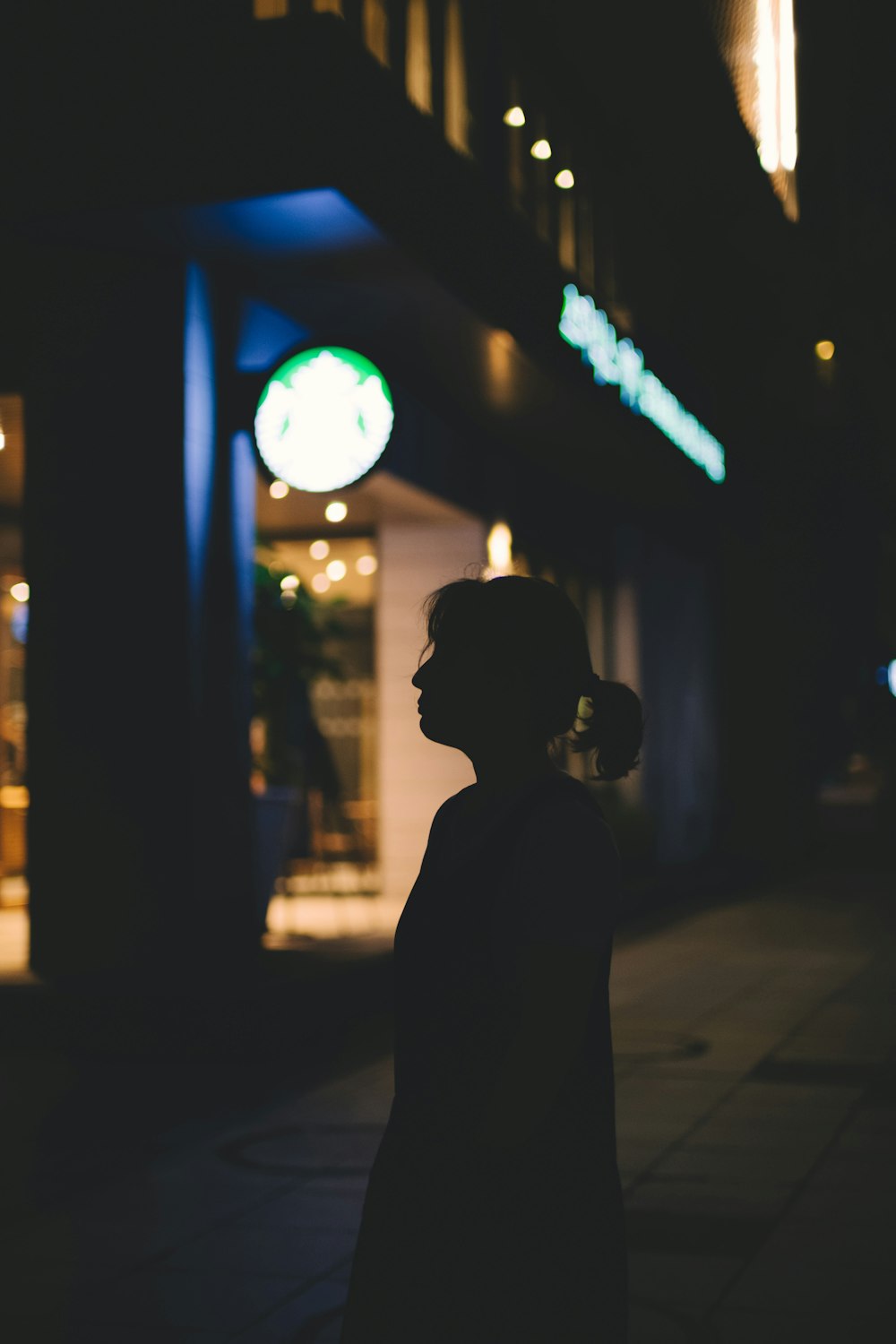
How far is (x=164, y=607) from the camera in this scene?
888 centimetres

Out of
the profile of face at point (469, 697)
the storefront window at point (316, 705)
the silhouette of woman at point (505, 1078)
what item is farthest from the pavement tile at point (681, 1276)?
the storefront window at point (316, 705)

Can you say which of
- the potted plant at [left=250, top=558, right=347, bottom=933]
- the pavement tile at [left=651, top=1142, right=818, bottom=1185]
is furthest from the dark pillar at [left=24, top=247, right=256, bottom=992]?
the pavement tile at [left=651, top=1142, right=818, bottom=1185]

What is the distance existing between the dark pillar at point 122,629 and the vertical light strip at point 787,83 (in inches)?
449

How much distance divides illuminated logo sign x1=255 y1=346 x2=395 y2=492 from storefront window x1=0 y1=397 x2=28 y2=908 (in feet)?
12.3

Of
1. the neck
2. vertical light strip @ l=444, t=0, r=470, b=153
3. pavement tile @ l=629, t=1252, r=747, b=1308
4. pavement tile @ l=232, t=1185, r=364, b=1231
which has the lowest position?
pavement tile @ l=629, t=1252, r=747, b=1308

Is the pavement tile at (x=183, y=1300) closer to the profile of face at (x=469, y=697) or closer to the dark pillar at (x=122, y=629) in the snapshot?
the profile of face at (x=469, y=697)

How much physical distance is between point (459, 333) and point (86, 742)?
4066 mm

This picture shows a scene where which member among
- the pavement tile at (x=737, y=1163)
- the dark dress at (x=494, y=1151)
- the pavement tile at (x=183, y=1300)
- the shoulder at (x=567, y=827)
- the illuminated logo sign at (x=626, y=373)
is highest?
the illuminated logo sign at (x=626, y=373)

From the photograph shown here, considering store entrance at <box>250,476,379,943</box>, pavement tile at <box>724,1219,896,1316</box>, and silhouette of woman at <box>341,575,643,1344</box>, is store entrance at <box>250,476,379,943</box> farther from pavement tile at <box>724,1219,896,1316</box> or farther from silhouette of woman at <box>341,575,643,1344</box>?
silhouette of woman at <box>341,575,643,1344</box>

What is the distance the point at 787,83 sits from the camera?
1920 cm

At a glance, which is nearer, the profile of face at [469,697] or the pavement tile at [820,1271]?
the profile of face at [469,697]

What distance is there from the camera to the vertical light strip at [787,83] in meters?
18.0

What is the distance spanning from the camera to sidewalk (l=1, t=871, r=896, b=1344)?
14.7 ft

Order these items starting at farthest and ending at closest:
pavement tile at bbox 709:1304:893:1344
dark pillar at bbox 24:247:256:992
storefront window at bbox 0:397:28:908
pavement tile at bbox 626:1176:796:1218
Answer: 1. storefront window at bbox 0:397:28:908
2. dark pillar at bbox 24:247:256:992
3. pavement tile at bbox 626:1176:796:1218
4. pavement tile at bbox 709:1304:893:1344
